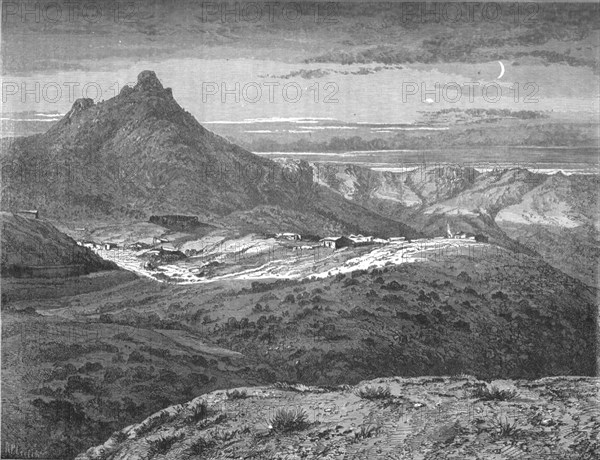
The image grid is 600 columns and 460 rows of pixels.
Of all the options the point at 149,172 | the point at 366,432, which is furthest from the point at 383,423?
the point at 149,172

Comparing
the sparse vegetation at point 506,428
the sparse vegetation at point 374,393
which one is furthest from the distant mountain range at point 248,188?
the sparse vegetation at point 506,428

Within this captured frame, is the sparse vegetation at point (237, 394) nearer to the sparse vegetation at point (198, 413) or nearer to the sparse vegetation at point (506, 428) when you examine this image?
the sparse vegetation at point (198, 413)

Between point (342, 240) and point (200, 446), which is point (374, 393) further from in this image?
point (200, 446)

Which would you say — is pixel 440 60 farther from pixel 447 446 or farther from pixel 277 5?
pixel 447 446

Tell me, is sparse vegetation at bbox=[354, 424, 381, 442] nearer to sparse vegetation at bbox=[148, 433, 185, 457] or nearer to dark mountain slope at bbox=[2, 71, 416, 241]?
sparse vegetation at bbox=[148, 433, 185, 457]

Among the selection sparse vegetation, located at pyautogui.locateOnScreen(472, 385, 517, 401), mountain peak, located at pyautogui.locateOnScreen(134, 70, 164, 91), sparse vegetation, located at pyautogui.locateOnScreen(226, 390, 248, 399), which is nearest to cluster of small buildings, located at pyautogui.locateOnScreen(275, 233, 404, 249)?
sparse vegetation, located at pyautogui.locateOnScreen(226, 390, 248, 399)
